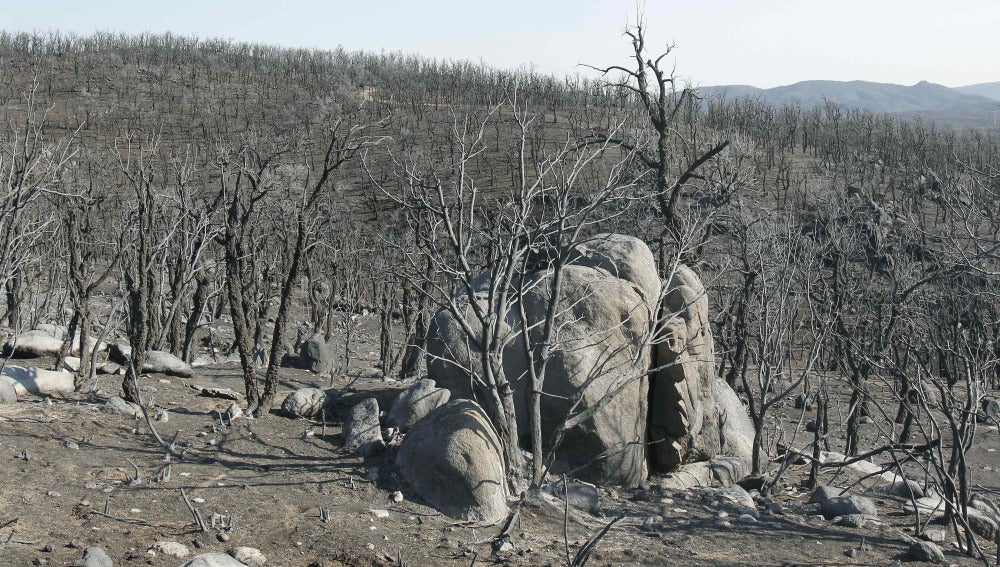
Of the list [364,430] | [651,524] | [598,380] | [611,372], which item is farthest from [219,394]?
[651,524]

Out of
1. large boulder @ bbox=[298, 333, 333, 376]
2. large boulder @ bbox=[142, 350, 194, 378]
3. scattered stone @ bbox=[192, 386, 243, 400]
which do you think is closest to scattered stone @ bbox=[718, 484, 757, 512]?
scattered stone @ bbox=[192, 386, 243, 400]

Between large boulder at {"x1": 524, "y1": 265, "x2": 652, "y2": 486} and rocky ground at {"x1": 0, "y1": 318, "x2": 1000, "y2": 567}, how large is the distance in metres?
0.42

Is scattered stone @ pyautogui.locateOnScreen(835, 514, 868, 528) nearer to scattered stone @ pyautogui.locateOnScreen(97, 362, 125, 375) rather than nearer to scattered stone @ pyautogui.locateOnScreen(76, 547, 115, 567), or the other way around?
scattered stone @ pyautogui.locateOnScreen(76, 547, 115, 567)

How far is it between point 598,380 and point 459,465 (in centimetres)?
267

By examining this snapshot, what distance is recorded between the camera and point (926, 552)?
7.29 m

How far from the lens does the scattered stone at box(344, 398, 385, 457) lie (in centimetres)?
881

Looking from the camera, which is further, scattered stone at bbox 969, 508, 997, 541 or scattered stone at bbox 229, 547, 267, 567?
scattered stone at bbox 969, 508, 997, 541

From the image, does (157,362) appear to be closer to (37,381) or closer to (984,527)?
(37,381)

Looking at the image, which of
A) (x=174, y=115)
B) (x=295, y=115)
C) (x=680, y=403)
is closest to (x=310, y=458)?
(x=680, y=403)

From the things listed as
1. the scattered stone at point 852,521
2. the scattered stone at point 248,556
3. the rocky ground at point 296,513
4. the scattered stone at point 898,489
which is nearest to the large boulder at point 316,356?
the rocky ground at point 296,513

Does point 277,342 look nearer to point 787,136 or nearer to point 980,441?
point 980,441

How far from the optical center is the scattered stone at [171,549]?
5910 millimetres

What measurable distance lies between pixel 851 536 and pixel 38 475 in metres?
7.63

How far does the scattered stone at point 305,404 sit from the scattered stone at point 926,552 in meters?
6.78
